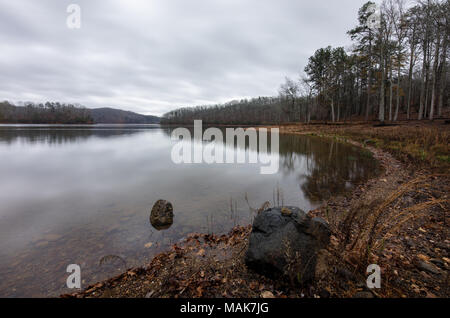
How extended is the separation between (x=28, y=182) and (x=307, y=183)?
537 inches

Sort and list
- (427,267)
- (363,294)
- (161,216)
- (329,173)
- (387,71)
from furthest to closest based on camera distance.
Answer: (387,71)
(329,173)
(161,216)
(427,267)
(363,294)

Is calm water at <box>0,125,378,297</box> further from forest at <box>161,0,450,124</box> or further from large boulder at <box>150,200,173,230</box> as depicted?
forest at <box>161,0,450,124</box>

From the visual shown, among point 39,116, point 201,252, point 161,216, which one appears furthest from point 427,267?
point 39,116

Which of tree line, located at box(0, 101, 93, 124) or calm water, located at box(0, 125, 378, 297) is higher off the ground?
tree line, located at box(0, 101, 93, 124)

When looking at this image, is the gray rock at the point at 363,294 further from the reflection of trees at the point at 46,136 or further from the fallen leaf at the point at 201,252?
the reflection of trees at the point at 46,136

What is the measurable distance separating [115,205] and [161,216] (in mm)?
2485

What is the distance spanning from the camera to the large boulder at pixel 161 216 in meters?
5.10

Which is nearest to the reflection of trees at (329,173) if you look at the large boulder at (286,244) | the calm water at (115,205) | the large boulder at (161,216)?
the calm water at (115,205)

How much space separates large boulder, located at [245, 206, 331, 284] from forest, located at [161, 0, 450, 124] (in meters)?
23.4

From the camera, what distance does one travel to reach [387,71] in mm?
27188

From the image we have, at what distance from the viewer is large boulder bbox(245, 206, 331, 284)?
258cm

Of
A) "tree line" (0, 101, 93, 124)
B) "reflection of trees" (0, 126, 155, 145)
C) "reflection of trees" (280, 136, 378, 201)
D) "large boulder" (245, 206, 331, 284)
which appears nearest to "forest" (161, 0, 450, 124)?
"reflection of trees" (280, 136, 378, 201)

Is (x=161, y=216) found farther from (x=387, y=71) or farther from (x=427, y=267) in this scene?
(x=387, y=71)

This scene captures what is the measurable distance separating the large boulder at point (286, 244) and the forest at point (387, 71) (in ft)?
76.6
